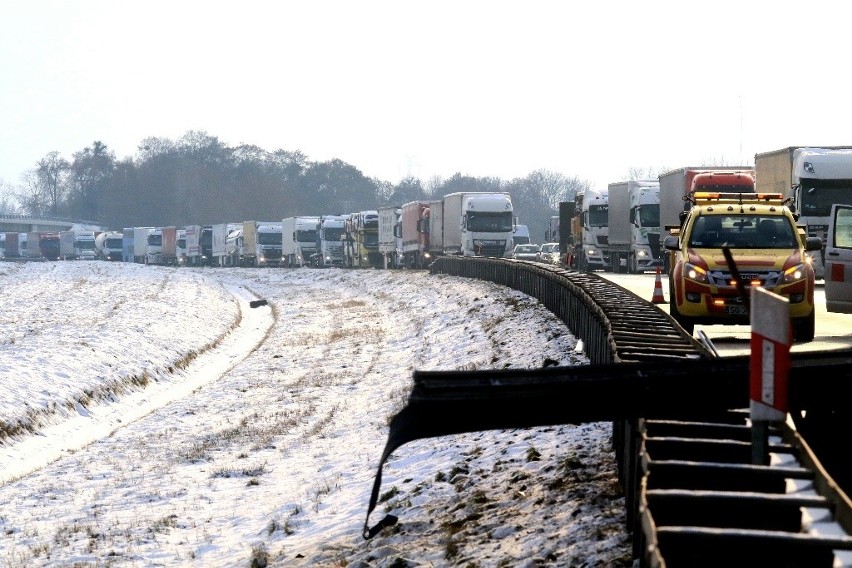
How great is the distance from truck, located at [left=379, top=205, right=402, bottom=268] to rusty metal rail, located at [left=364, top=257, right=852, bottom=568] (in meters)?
64.7

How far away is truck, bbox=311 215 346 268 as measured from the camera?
8475 centimetres

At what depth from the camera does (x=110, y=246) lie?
448 feet

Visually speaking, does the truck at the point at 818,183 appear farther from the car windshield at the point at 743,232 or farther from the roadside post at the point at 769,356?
the roadside post at the point at 769,356

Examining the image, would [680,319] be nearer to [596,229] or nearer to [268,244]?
[596,229]

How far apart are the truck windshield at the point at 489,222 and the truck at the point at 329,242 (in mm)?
26831

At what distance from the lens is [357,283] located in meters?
63.1

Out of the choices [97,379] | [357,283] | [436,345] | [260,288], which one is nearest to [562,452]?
[97,379]

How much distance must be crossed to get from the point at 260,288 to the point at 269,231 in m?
24.8

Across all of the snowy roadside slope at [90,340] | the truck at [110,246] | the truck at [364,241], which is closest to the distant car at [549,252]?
the truck at [364,241]

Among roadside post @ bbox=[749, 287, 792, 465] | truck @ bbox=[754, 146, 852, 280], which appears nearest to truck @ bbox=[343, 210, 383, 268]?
truck @ bbox=[754, 146, 852, 280]

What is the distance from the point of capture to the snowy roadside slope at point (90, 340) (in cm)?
2122

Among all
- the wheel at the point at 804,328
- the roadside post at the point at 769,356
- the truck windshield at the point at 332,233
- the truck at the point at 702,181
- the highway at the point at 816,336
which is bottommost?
the truck windshield at the point at 332,233

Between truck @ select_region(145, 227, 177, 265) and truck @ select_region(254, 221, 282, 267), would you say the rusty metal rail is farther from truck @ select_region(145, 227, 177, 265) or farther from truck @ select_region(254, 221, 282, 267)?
truck @ select_region(145, 227, 177, 265)

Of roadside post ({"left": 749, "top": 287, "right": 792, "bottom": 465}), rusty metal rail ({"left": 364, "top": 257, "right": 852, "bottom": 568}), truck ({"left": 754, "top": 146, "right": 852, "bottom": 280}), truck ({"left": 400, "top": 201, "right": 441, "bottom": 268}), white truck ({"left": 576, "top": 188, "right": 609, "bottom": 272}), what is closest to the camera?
rusty metal rail ({"left": 364, "top": 257, "right": 852, "bottom": 568})
